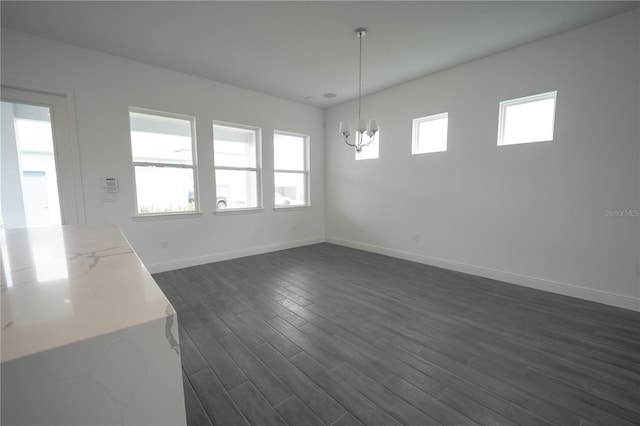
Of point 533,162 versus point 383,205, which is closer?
point 533,162

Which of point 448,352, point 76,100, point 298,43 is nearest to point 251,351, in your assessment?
point 448,352

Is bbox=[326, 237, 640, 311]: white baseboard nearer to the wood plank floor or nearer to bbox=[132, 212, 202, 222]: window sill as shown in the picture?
the wood plank floor

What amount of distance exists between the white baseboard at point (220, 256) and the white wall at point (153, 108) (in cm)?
2

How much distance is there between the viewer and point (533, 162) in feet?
10.3

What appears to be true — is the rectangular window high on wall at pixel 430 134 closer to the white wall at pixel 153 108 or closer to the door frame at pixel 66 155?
the white wall at pixel 153 108

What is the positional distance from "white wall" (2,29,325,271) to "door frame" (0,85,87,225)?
64 millimetres

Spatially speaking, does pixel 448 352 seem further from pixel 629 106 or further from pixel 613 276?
pixel 629 106

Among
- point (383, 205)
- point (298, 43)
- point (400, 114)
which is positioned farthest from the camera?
point (383, 205)

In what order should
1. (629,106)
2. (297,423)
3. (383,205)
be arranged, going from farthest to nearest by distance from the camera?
(383,205) < (629,106) < (297,423)

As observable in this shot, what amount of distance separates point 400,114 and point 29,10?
14.7 feet

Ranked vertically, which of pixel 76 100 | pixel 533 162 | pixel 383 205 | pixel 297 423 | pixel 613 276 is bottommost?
pixel 297 423

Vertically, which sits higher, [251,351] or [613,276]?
[613,276]

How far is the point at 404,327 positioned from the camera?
2.35m

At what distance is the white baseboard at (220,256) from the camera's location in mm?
3823
